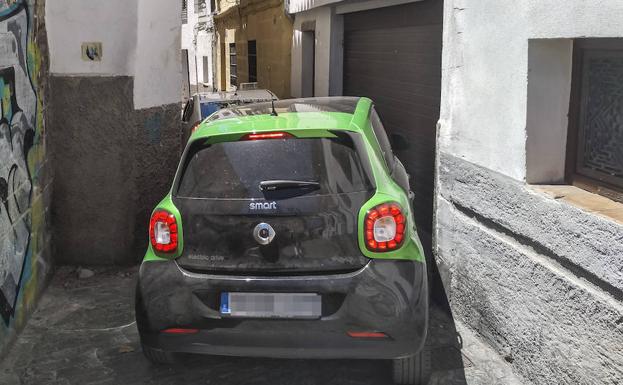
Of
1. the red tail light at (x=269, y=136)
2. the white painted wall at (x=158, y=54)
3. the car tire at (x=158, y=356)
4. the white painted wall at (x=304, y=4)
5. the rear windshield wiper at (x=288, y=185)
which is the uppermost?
the white painted wall at (x=304, y=4)

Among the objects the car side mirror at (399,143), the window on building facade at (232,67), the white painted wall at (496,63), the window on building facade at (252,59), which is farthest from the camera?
the window on building facade at (232,67)

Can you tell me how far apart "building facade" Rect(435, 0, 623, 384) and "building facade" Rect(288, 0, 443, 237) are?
1303 millimetres

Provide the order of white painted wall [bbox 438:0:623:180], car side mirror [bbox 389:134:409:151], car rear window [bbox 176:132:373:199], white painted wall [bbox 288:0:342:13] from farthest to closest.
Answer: white painted wall [bbox 288:0:342:13], car side mirror [bbox 389:134:409:151], car rear window [bbox 176:132:373:199], white painted wall [bbox 438:0:623:180]

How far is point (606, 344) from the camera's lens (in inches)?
135

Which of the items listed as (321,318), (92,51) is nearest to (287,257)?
(321,318)

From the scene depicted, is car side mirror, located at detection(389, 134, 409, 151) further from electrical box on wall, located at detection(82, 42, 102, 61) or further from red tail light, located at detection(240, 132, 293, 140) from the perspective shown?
electrical box on wall, located at detection(82, 42, 102, 61)

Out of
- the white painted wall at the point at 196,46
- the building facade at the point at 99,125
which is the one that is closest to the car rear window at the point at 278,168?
the building facade at the point at 99,125

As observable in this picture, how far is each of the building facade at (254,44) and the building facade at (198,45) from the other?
161 cm

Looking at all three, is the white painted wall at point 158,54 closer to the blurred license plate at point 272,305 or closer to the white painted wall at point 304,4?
the blurred license plate at point 272,305

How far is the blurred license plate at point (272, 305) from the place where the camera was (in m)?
3.73

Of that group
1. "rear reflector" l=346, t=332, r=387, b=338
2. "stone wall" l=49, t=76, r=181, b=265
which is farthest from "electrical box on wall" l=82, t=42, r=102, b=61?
"rear reflector" l=346, t=332, r=387, b=338

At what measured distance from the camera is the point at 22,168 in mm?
5164

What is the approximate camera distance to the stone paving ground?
172 inches

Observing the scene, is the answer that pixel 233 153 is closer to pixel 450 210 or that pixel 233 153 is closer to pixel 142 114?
pixel 450 210
